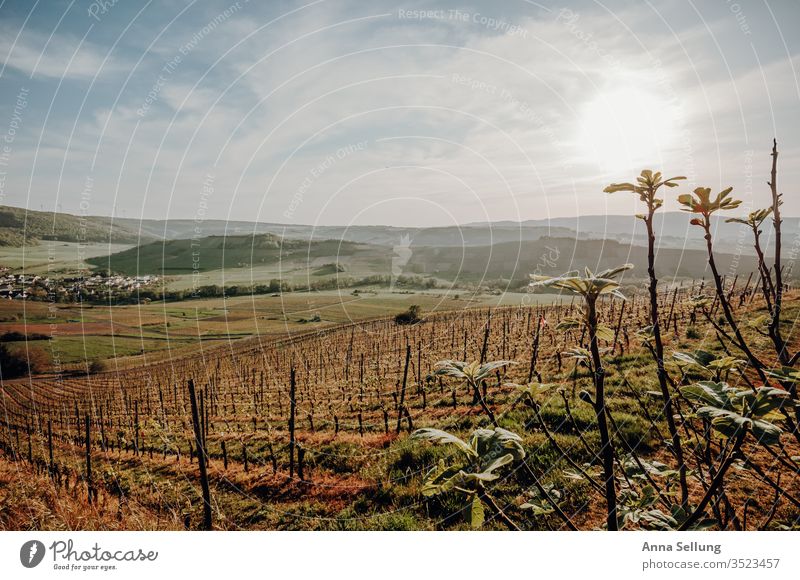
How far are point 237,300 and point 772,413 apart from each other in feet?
149

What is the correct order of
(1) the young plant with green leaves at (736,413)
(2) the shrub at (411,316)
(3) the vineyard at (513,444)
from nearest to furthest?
(1) the young plant with green leaves at (736,413), (3) the vineyard at (513,444), (2) the shrub at (411,316)

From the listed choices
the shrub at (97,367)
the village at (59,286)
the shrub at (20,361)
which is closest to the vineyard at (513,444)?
the village at (59,286)

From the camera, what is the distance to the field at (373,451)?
329 centimetres

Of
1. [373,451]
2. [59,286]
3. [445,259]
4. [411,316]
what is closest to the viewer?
[373,451]

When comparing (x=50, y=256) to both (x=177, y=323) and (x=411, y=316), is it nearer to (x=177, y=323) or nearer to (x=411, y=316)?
(x=411, y=316)

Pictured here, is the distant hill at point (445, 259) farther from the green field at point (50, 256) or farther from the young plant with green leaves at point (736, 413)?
the young plant with green leaves at point (736, 413)

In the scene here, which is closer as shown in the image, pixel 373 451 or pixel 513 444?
pixel 513 444

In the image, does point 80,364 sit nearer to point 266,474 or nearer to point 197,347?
point 197,347

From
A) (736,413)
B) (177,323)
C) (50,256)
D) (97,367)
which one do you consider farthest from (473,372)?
(177,323)

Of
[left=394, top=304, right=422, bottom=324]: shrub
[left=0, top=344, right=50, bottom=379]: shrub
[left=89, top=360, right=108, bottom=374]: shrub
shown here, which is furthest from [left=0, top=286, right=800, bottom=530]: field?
[left=89, top=360, right=108, bottom=374]: shrub

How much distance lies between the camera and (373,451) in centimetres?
620

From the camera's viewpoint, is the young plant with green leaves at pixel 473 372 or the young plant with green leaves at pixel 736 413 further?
the young plant with green leaves at pixel 473 372

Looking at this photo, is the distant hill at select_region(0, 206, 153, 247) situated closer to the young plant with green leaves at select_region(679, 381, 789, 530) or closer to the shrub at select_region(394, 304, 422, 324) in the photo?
the young plant with green leaves at select_region(679, 381, 789, 530)

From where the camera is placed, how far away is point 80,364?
31.5 meters
